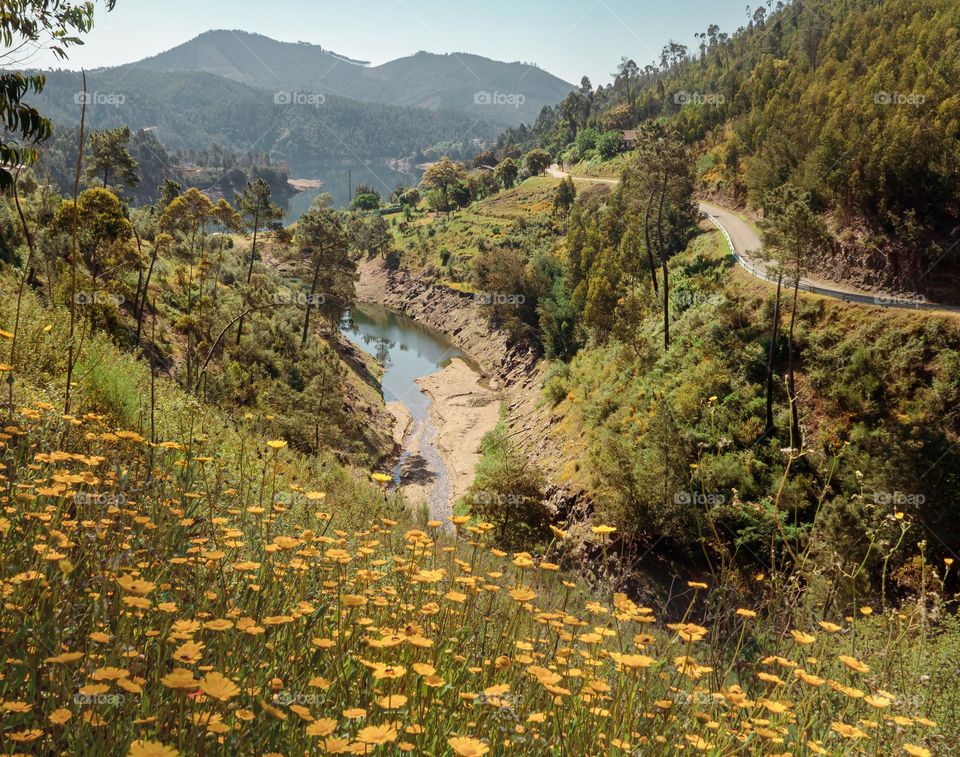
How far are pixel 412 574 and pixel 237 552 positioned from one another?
141 centimetres

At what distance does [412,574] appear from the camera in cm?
346

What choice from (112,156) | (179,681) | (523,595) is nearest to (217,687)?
(179,681)

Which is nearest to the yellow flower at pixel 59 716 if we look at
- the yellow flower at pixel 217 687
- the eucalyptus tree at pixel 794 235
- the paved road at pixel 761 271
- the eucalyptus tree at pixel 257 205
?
the yellow flower at pixel 217 687

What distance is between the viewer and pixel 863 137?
33.3 m

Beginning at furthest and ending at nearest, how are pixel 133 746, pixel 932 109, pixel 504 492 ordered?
pixel 932 109 < pixel 504 492 < pixel 133 746

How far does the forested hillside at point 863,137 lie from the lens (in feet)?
95.3

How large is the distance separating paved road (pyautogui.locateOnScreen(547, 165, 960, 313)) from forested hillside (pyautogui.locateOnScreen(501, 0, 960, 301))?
4.01 feet

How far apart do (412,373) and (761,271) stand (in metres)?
34.8

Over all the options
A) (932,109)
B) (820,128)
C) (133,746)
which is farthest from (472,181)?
(133,746)

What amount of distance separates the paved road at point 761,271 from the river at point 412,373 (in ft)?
66.8

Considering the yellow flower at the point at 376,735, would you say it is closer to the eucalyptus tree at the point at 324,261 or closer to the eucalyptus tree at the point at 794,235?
the eucalyptus tree at the point at 794,235

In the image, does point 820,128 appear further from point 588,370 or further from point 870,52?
point 588,370

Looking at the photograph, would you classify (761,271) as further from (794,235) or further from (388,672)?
(388,672)

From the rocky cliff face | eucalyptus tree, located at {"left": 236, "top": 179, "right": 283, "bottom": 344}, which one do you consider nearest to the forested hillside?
the rocky cliff face
